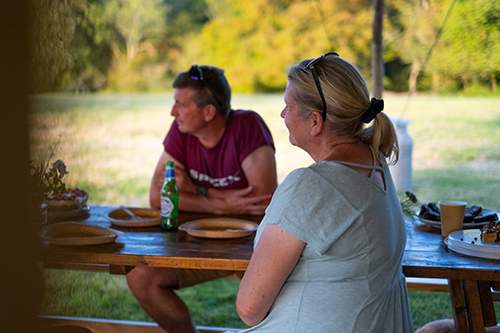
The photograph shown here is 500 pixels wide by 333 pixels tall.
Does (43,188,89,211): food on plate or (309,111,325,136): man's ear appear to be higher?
(309,111,325,136): man's ear

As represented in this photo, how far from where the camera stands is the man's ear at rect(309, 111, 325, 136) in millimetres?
1342

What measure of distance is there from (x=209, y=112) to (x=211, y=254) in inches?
41.3

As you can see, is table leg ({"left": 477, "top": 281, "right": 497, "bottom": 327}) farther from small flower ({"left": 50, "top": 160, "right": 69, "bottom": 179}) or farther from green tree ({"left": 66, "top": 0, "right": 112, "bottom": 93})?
green tree ({"left": 66, "top": 0, "right": 112, "bottom": 93})

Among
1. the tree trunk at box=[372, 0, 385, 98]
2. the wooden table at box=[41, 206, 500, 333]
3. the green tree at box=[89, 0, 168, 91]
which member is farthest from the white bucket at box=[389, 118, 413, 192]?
the green tree at box=[89, 0, 168, 91]

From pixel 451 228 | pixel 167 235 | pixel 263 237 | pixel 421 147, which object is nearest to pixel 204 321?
pixel 167 235

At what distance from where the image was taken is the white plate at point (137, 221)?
6.34 ft

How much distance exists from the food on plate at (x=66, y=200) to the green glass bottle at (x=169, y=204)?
456 millimetres

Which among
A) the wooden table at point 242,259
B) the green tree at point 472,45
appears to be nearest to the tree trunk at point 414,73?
the green tree at point 472,45

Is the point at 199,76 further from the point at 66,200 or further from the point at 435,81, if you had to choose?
the point at 435,81

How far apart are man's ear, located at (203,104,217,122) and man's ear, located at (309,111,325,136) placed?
45.1 inches

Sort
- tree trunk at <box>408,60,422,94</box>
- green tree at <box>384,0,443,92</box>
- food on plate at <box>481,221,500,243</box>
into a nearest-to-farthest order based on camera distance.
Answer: food on plate at <box>481,221,500,243</box> → green tree at <box>384,0,443,92</box> → tree trunk at <box>408,60,422,94</box>

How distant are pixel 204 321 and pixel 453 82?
24.0 feet

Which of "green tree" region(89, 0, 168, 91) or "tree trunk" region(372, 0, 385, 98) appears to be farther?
"green tree" region(89, 0, 168, 91)

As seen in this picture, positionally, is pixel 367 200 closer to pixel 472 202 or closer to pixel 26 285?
pixel 26 285
